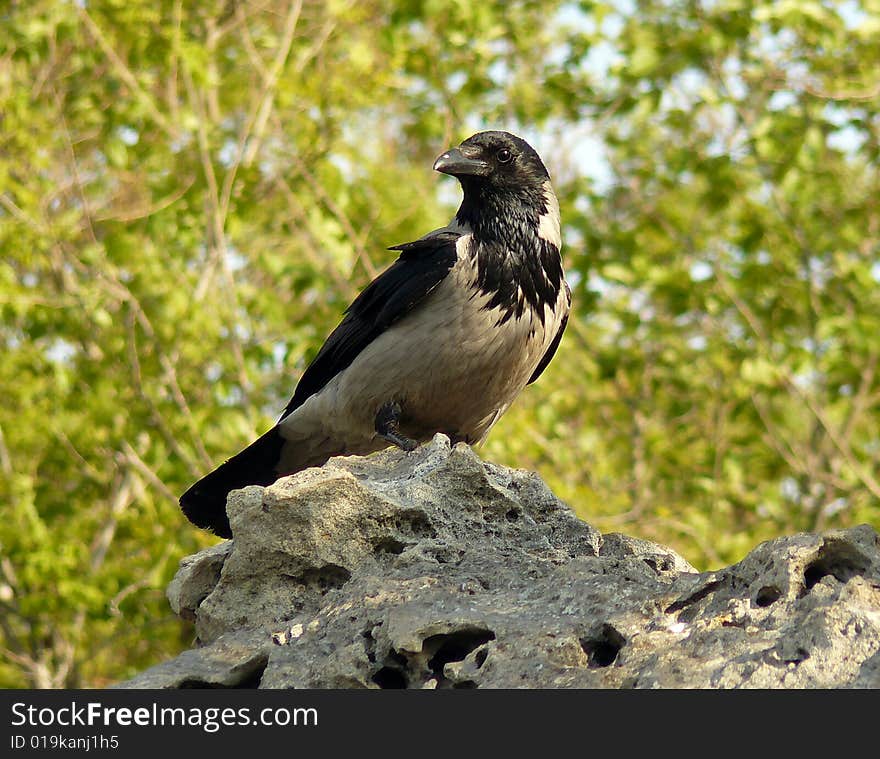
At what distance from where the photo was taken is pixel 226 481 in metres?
5.08

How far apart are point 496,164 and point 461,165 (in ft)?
0.60

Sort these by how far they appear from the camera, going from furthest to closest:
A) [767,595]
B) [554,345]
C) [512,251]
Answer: [554,345] < [512,251] < [767,595]

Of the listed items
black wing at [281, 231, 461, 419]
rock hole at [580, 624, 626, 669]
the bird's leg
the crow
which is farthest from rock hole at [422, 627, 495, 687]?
black wing at [281, 231, 461, 419]

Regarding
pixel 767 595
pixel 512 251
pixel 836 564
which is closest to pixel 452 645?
pixel 767 595

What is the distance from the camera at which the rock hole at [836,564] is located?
2.90 m

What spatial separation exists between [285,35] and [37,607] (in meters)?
4.05

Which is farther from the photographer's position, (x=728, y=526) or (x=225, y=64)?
(x=728, y=526)

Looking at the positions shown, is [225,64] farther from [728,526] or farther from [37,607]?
[728,526]

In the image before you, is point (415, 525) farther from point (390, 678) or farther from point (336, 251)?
point (336, 251)

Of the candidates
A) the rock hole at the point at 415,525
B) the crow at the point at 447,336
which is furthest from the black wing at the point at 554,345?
the rock hole at the point at 415,525

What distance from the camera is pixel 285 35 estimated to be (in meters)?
8.84

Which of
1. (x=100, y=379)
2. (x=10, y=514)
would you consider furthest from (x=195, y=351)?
(x=10, y=514)

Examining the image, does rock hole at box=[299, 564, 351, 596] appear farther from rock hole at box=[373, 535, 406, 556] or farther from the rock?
rock hole at box=[373, 535, 406, 556]
